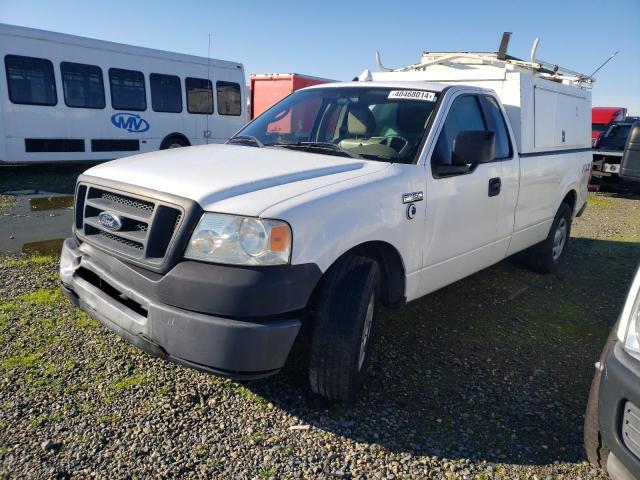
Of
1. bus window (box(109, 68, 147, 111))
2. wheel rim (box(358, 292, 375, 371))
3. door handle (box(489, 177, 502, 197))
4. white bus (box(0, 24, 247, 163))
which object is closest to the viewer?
wheel rim (box(358, 292, 375, 371))

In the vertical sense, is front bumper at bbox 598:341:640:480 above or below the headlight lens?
below

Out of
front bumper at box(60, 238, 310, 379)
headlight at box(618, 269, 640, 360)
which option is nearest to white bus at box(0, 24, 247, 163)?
front bumper at box(60, 238, 310, 379)

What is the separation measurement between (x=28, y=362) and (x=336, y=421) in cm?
198

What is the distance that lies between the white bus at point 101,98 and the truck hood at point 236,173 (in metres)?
9.16

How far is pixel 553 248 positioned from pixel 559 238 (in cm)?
22

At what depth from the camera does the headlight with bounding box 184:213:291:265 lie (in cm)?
241

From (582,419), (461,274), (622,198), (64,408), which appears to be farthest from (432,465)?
(622,198)

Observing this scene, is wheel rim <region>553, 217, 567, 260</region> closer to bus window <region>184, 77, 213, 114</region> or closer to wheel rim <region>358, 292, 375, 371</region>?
wheel rim <region>358, 292, 375, 371</region>

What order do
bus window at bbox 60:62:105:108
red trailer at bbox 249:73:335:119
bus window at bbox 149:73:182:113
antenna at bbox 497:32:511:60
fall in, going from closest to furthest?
1. antenna at bbox 497:32:511:60
2. bus window at bbox 60:62:105:108
3. bus window at bbox 149:73:182:113
4. red trailer at bbox 249:73:335:119

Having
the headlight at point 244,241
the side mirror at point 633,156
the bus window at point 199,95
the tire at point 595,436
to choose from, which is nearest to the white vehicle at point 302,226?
the headlight at point 244,241

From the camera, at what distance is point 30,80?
35.8 ft

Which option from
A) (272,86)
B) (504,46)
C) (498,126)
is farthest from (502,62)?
(272,86)

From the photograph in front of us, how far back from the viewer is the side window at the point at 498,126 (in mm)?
4246

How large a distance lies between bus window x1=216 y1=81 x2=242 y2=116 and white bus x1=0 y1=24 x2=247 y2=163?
3 centimetres
